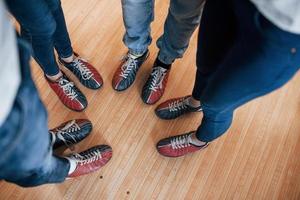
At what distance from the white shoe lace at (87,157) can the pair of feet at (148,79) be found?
0.28 meters

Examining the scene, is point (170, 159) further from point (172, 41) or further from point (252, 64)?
point (252, 64)

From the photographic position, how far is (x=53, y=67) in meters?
1.07

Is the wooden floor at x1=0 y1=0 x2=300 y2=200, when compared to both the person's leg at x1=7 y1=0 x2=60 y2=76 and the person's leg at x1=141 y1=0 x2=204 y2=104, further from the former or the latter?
the person's leg at x1=7 y1=0 x2=60 y2=76

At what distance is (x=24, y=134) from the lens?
0.53 metres

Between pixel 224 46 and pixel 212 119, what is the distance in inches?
8.0

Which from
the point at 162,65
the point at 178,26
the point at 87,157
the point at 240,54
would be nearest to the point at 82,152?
the point at 87,157

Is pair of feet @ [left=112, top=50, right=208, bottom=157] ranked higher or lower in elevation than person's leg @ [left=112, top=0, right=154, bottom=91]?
lower

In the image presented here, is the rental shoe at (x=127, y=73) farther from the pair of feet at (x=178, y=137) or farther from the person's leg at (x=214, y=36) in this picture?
the person's leg at (x=214, y=36)

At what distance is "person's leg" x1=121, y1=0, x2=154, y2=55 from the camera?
38.4 inches

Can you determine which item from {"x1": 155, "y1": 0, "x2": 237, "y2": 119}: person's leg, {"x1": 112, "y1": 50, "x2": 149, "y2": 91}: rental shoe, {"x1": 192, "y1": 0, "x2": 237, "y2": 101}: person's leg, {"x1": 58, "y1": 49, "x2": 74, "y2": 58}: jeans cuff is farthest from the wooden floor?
{"x1": 192, "y1": 0, "x2": 237, "y2": 101}: person's leg

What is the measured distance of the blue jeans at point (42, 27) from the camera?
0.76 m

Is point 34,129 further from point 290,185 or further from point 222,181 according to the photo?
point 290,185

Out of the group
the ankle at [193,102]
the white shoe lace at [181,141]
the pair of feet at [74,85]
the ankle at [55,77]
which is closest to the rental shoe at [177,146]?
the white shoe lace at [181,141]

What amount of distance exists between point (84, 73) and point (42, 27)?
15.6 inches
